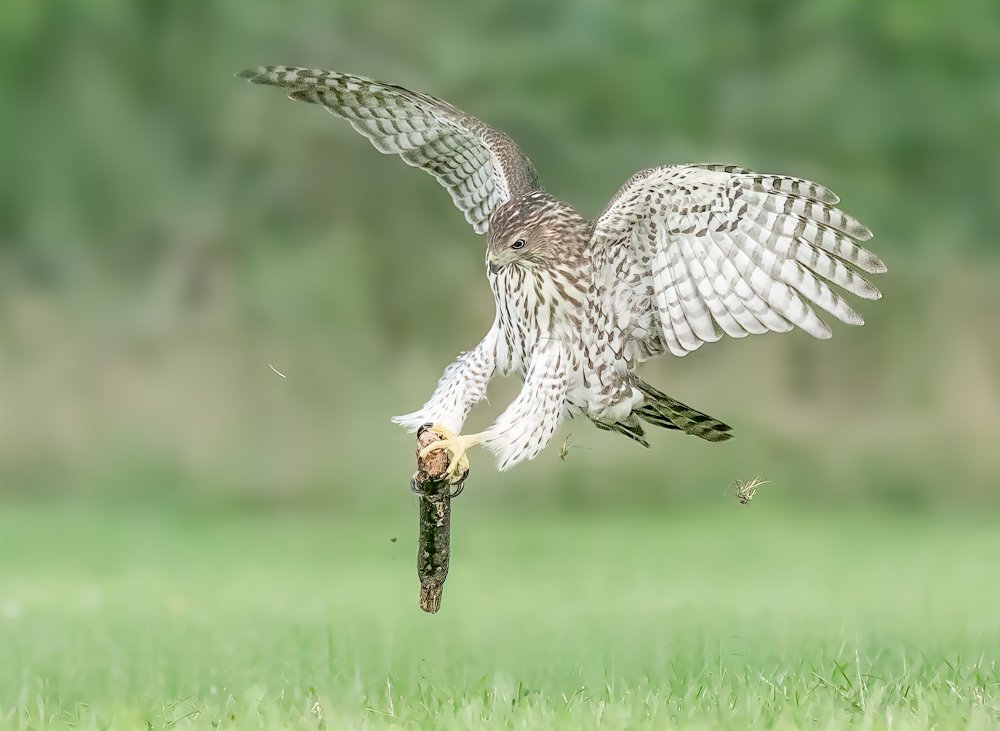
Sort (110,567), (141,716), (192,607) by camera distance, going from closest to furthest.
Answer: (141,716) < (192,607) < (110,567)

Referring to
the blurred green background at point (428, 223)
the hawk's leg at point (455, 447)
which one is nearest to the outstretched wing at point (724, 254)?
the hawk's leg at point (455, 447)

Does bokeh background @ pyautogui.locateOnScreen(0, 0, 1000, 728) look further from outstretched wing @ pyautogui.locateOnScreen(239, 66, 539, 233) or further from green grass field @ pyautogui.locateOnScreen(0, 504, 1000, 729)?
outstretched wing @ pyautogui.locateOnScreen(239, 66, 539, 233)

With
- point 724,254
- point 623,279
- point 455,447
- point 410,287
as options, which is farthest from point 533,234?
point 410,287

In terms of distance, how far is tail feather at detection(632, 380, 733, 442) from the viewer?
4.88 meters

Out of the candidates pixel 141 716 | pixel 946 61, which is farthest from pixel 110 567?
pixel 946 61

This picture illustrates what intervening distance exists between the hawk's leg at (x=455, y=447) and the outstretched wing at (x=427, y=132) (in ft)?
3.44

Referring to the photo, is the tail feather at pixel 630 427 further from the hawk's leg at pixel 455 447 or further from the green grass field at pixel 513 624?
the green grass field at pixel 513 624

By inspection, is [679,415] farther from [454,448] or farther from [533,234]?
[454,448]

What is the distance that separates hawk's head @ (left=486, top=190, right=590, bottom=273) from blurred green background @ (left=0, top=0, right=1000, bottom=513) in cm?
795

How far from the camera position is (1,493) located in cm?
1441

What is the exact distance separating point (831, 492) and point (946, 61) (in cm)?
419

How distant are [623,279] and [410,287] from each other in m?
9.08

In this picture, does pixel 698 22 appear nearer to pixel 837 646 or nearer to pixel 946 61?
pixel 946 61

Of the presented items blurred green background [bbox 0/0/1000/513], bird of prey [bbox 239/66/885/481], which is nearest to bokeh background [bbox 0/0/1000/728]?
blurred green background [bbox 0/0/1000/513]
